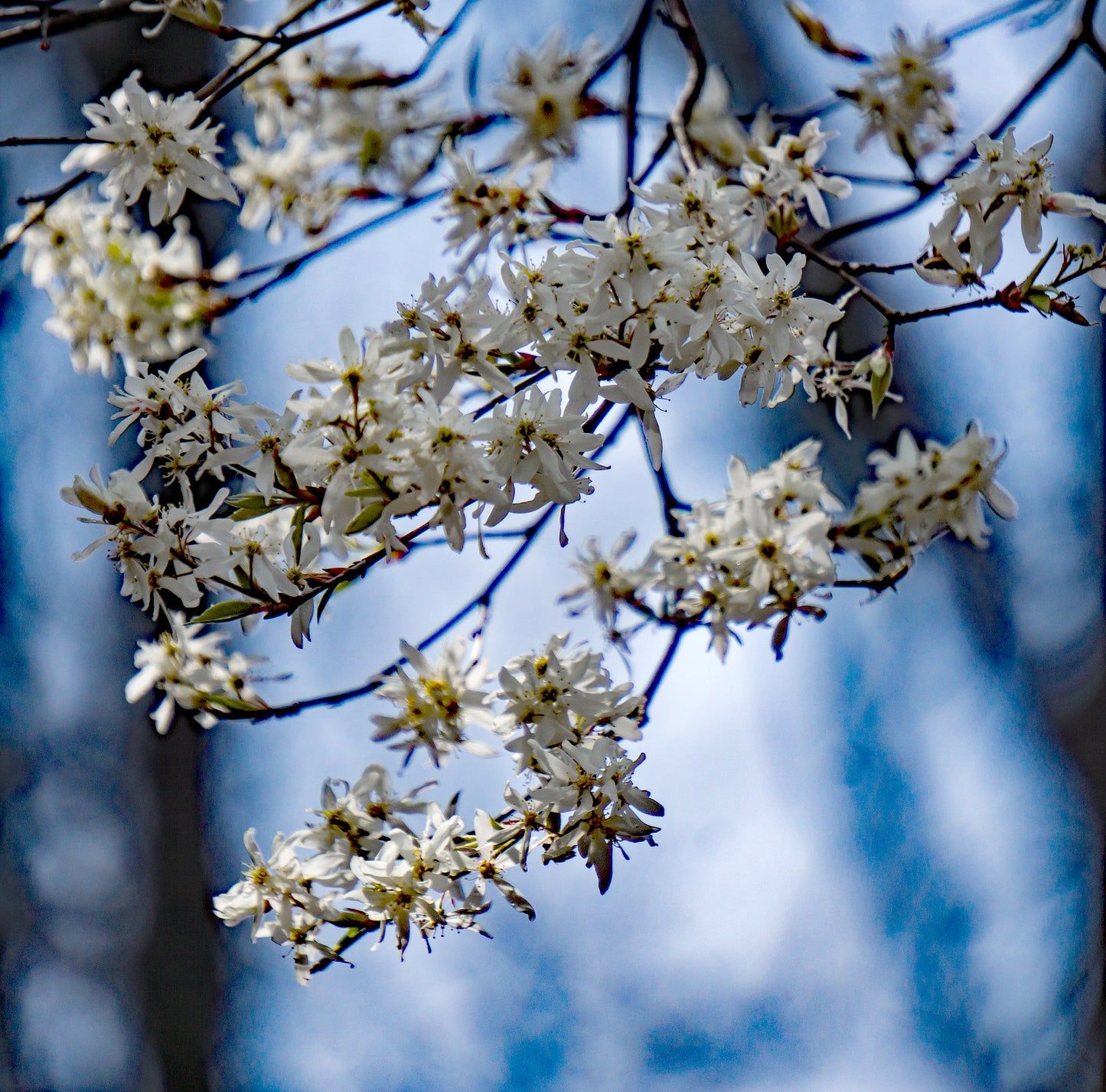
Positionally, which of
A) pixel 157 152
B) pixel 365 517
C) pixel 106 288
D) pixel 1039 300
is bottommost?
pixel 365 517

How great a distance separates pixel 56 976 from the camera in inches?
116

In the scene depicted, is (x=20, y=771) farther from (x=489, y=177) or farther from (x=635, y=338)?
(x=635, y=338)

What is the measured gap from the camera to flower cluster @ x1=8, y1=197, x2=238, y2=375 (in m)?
1.58

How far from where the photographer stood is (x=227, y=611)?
2.70 ft

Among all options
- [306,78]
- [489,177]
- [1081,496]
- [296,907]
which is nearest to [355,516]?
[296,907]

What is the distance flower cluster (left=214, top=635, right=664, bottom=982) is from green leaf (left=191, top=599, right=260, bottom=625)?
0.24 m

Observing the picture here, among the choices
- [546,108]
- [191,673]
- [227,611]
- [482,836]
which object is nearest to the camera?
[227,611]

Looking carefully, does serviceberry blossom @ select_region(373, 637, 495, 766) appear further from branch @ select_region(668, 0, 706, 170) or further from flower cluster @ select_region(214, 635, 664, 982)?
branch @ select_region(668, 0, 706, 170)

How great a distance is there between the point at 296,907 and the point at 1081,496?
256 centimetres

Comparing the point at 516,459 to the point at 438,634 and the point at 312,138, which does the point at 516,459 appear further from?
the point at 312,138

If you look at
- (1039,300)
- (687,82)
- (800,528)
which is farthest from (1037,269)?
(687,82)

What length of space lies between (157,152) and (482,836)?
804mm

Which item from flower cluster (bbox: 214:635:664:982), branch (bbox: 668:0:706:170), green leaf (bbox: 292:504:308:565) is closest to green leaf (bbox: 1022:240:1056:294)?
branch (bbox: 668:0:706:170)

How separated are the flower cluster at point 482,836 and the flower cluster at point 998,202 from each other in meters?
0.52
